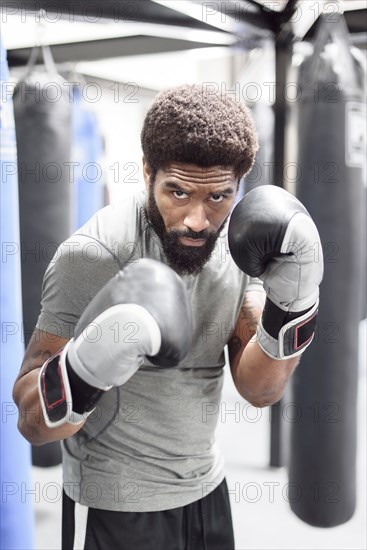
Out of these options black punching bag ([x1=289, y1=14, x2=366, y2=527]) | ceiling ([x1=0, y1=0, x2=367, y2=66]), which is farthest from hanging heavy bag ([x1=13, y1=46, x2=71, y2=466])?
black punching bag ([x1=289, y1=14, x2=366, y2=527])

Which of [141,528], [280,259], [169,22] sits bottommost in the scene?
[141,528]

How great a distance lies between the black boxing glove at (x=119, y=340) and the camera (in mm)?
772

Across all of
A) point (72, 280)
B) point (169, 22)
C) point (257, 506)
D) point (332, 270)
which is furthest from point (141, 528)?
point (169, 22)

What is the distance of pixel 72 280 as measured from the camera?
2.96 feet

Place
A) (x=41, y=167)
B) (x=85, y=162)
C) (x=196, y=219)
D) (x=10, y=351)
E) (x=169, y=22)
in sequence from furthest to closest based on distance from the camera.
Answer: (x=85, y=162) < (x=41, y=167) < (x=169, y=22) < (x=10, y=351) < (x=196, y=219)

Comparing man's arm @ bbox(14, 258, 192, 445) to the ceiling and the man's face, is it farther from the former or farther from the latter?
the ceiling

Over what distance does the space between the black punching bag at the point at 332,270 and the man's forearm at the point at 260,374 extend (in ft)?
2.40

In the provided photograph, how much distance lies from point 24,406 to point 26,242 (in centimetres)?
119

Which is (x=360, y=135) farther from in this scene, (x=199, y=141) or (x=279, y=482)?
(x=279, y=482)

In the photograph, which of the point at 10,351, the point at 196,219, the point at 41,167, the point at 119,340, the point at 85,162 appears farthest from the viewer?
the point at 85,162

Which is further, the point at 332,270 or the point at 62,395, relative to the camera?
the point at 332,270

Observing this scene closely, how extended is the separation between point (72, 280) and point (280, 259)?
1.07 ft

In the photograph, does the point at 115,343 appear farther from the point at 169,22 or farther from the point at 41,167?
the point at 41,167

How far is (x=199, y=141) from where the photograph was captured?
874mm
